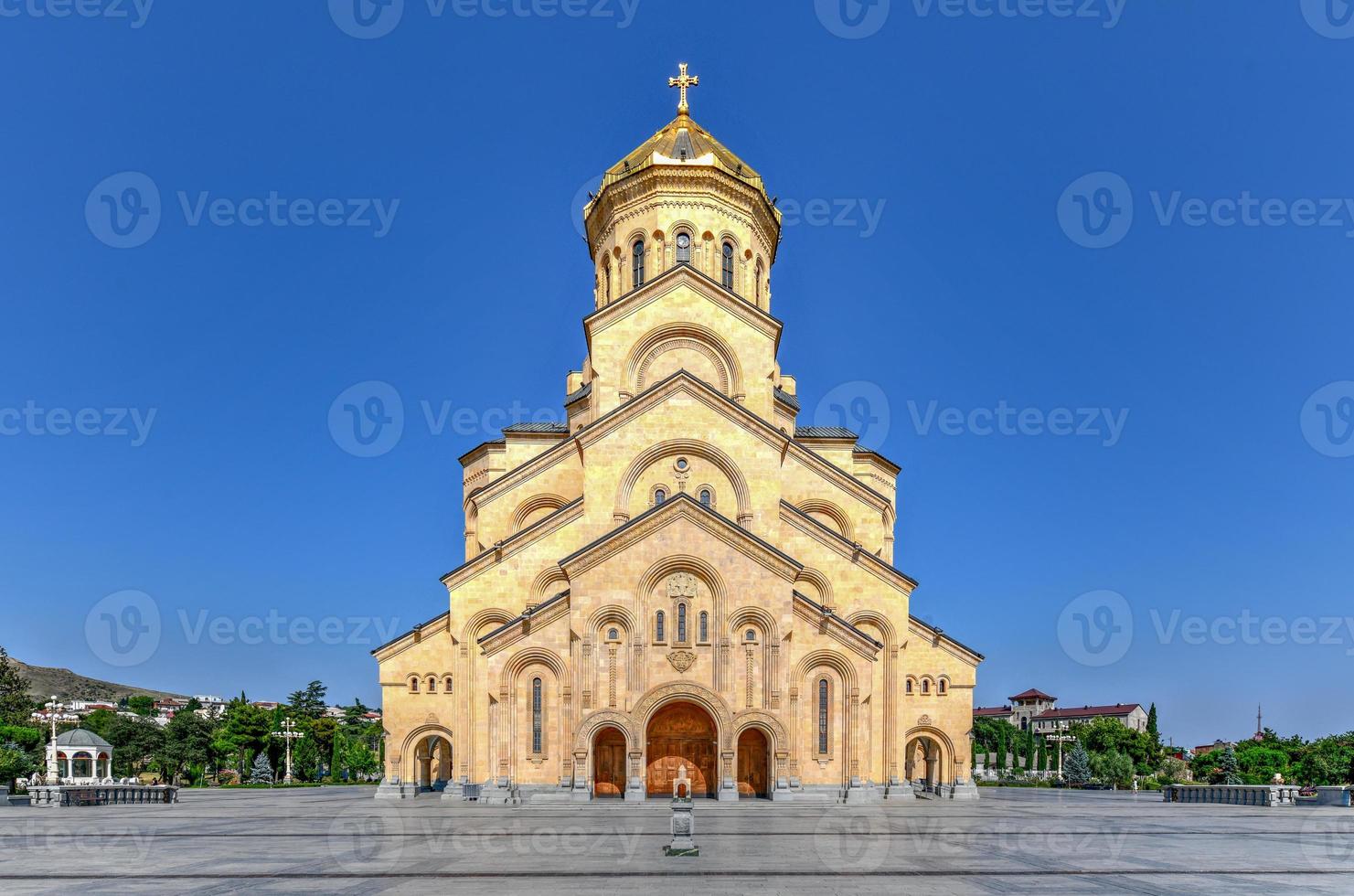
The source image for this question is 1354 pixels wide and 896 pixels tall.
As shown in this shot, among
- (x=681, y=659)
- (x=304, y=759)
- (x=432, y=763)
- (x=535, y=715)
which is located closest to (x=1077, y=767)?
(x=432, y=763)

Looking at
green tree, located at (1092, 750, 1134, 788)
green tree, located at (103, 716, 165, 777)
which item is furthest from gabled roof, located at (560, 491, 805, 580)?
green tree, located at (103, 716, 165, 777)

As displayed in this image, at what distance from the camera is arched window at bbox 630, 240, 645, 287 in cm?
3772

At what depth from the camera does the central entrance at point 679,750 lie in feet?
95.8

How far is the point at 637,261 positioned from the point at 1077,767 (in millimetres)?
41493

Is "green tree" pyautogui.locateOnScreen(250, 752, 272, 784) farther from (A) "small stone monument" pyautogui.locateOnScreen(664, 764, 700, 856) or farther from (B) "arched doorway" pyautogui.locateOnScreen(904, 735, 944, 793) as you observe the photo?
(A) "small stone monument" pyautogui.locateOnScreen(664, 764, 700, 856)

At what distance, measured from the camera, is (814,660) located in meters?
29.2

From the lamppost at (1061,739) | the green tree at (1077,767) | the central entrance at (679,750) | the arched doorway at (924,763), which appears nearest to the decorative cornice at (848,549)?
the arched doorway at (924,763)

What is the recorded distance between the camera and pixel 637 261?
37906 millimetres

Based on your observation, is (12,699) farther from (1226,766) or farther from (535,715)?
(1226,766)

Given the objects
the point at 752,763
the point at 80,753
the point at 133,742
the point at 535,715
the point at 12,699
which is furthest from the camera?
the point at 133,742

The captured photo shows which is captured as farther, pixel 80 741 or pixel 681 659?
pixel 80 741

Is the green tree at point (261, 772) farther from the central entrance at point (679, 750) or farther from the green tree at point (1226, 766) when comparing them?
the green tree at point (1226, 766)

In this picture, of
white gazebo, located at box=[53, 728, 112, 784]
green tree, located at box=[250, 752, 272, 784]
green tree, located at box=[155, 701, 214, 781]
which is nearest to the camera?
white gazebo, located at box=[53, 728, 112, 784]

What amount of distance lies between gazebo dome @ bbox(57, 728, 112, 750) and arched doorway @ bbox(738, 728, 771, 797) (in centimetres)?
3040
